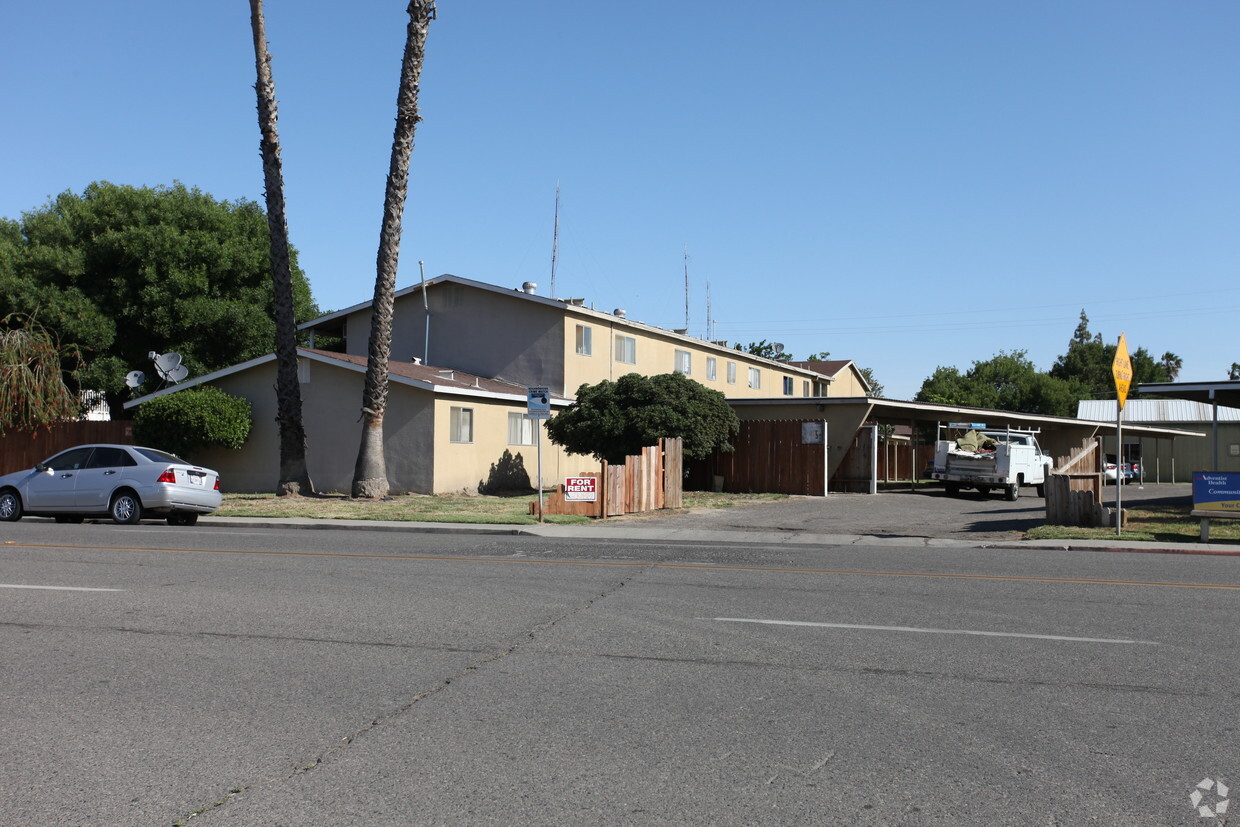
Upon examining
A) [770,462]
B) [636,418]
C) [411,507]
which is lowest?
[411,507]

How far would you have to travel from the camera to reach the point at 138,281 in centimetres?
4153

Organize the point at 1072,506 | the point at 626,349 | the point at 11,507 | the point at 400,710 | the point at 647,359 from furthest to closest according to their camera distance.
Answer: the point at 647,359 → the point at 626,349 → the point at 11,507 → the point at 1072,506 → the point at 400,710

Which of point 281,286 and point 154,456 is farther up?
point 281,286

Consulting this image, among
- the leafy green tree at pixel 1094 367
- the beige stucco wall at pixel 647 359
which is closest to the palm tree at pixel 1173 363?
the leafy green tree at pixel 1094 367

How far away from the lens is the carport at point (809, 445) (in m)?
31.8

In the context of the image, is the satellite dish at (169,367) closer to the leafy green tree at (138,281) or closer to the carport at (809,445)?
the leafy green tree at (138,281)

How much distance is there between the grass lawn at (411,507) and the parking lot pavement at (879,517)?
1.85 meters

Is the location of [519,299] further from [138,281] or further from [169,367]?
[138,281]

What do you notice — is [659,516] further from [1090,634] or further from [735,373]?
[735,373]

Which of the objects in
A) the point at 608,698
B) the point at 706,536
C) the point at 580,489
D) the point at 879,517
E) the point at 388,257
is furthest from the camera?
the point at 388,257

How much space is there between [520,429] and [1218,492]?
773 inches

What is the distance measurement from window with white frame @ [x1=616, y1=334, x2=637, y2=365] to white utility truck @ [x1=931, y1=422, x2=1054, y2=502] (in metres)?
11.1

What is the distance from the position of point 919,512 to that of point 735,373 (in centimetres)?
2030

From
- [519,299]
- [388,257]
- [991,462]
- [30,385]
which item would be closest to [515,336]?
[519,299]
